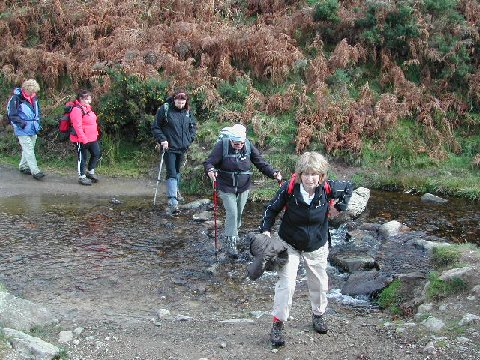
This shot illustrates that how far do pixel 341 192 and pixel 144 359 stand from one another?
276 cm

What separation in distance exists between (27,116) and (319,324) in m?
9.46

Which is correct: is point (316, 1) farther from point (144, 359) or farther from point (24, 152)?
point (144, 359)

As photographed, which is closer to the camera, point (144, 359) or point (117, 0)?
point (144, 359)

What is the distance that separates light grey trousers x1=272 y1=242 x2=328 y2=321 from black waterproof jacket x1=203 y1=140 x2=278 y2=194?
2.56 m

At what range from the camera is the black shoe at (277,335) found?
6320mm

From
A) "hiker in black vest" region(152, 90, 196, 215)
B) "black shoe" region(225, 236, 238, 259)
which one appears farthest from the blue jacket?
"black shoe" region(225, 236, 238, 259)

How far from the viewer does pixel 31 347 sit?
18.9 ft

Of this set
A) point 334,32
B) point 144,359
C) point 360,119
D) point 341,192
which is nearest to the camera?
point 144,359

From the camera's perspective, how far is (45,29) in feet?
60.6

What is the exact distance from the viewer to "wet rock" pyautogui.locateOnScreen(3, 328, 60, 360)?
5699mm

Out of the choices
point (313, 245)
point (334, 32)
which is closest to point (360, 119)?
point (334, 32)

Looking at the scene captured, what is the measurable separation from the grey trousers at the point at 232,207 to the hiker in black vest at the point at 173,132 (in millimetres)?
2494

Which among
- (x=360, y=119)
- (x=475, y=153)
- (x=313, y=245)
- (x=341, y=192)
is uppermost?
(x=341, y=192)

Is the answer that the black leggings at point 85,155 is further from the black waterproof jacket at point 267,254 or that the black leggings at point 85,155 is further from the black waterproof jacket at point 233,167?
the black waterproof jacket at point 267,254
